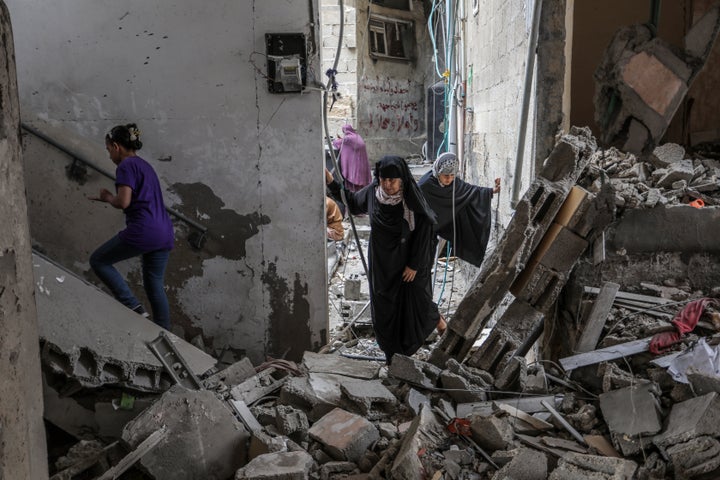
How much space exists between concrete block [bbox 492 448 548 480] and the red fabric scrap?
3.89 feet

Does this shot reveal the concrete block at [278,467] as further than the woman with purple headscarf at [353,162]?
No

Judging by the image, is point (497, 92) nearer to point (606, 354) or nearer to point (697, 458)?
point (606, 354)

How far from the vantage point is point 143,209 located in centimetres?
429

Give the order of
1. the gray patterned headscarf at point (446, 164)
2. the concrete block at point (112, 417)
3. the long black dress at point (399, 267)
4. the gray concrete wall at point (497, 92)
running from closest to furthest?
the concrete block at point (112, 417) < the long black dress at point (399, 267) < the gray concrete wall at point (497, 92) < the gray patterned headscarf at point (446, 164)

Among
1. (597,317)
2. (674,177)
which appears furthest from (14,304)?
(674,177)

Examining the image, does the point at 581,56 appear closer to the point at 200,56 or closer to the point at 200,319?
the point at 200,56

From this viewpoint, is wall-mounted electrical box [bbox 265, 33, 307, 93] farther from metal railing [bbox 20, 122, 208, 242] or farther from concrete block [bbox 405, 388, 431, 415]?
concrete block [bbox 405, 388, 431, 415]

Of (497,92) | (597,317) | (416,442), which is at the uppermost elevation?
(497,92)

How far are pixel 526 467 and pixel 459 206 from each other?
331 cm

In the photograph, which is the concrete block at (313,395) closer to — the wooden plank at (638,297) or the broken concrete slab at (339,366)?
the broken concrete slab at (339,366)

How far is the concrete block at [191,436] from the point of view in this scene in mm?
3254

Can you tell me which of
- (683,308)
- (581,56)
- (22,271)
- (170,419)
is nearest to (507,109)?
(581,56)

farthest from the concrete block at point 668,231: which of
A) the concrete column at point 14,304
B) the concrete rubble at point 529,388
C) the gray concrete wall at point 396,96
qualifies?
the gray concrete wall at point 396,96

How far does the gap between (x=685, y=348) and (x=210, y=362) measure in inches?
118
